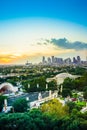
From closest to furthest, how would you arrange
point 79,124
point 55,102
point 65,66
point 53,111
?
1. point 79,124
2. point 53,111
3. point 55,102
4. point 65,66

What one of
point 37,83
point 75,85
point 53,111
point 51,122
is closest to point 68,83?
point 75,85

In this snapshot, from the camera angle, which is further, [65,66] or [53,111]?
[65,66]

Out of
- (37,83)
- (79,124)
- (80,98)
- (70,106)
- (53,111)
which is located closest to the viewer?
(79,124)

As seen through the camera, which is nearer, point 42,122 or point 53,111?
point 42,122

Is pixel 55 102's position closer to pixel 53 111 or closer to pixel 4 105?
pixel 53 111

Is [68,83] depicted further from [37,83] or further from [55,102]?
[55,102]

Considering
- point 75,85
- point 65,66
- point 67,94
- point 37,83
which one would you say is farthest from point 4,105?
point 65,66

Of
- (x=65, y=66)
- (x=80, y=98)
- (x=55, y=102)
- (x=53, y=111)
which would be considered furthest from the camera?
(x=65, y=66)

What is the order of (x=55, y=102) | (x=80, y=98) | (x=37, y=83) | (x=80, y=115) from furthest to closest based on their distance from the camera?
(x=37, y=83), (x=80, y=98), (x=55, y=102), (x=80, y=115)
